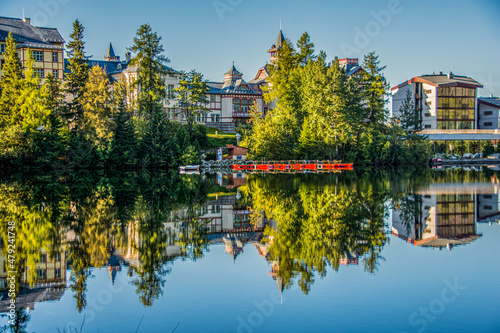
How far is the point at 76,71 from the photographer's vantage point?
167 feet

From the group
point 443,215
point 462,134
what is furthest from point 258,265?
point 462,134

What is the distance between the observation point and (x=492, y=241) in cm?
1409

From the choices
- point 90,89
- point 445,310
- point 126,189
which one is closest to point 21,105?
point 90,89

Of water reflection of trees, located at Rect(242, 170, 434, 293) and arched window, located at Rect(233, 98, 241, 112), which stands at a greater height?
arched window, located at Rect(233, 98, 241, 112)

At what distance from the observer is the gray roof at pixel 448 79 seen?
274 ft

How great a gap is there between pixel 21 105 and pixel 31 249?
34540mm

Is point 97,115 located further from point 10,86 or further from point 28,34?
point 28,34

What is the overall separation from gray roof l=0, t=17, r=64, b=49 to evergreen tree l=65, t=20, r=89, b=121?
41.2ft

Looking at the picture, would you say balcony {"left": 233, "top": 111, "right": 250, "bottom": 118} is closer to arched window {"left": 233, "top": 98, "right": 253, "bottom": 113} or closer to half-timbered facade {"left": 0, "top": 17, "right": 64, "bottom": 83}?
arched window {"left": 233, "top": 98, "right": 253, "bottom": 113}

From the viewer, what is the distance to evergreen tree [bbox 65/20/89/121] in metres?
49.8

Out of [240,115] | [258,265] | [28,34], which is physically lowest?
[258,265]

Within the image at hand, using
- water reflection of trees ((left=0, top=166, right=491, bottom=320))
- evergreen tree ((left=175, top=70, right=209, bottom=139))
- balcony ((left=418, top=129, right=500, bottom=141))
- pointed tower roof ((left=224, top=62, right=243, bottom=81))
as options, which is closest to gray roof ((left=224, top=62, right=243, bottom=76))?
pointed tower roof ((left=224, top=62, right=243, bottom=81))

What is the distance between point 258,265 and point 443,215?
9173 millimetres

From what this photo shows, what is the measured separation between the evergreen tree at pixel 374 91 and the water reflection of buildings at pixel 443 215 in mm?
31978
